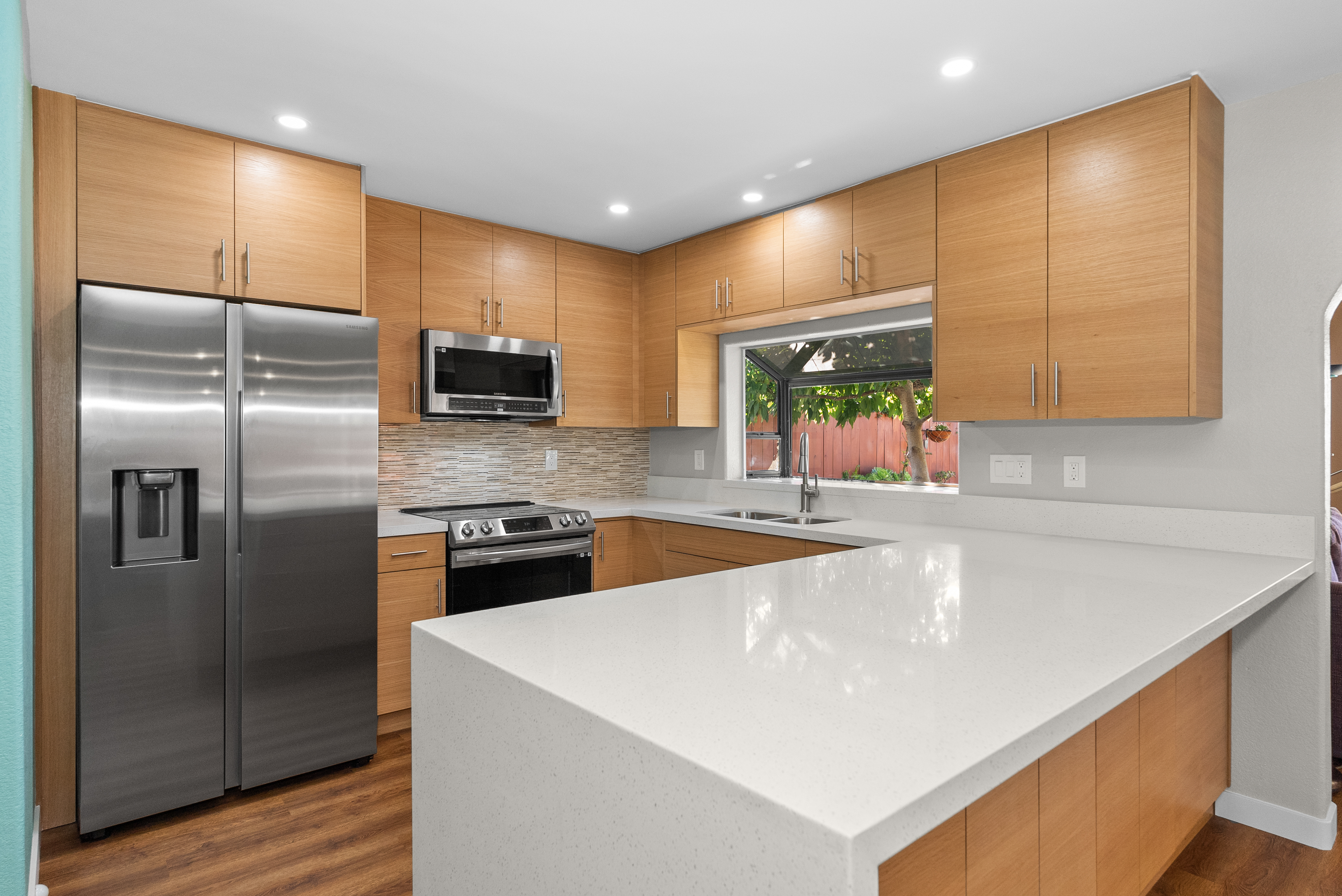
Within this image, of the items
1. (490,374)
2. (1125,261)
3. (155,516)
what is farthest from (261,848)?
(1125,261)

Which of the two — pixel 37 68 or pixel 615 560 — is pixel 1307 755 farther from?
pixel 37 68

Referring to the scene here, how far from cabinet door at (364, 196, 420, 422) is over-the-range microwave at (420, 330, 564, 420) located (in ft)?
0.20

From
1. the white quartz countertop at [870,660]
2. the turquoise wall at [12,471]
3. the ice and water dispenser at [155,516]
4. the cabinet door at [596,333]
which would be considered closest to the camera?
the white quartz countertop at [870,660]

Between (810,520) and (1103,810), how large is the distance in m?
2.00

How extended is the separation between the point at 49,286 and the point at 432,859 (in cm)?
213

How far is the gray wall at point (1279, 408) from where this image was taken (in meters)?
2.17

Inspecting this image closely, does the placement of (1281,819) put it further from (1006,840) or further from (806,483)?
(806,483)

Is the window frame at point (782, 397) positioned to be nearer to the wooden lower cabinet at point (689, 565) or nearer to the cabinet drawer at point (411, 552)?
the wooden lower cabinet at point (689, 565)

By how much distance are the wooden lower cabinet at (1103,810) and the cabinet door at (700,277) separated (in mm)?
2467

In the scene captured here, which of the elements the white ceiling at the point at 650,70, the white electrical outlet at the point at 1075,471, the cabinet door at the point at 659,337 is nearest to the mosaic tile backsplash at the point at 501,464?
the cabinet door at the point at 659,337

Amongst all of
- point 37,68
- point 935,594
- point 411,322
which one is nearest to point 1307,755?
point 935,594

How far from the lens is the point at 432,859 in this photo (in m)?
1.30

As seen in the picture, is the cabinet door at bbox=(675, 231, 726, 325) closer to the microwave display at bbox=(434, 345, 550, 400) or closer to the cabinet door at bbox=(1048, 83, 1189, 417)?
the microwave display at bbox=(434, 345, 550, 400)

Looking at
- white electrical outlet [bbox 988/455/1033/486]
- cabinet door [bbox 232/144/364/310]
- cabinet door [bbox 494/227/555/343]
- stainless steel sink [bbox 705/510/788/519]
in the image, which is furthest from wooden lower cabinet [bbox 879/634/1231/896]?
cabinet door [bbox 494/227/555/343]
